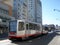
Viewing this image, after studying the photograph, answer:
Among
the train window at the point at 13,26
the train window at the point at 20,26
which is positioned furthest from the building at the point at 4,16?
the train window at the point at 13,26

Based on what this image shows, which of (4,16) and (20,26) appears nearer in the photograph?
(20,26)

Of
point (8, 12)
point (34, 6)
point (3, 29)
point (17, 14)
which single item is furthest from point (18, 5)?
point (34, 6)

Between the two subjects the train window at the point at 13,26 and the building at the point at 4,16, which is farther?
the building at the point at 4,16

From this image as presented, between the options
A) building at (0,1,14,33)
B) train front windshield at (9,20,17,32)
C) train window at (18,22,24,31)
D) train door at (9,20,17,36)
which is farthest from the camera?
building at (0,1,14,33)

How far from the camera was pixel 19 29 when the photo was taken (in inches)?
978

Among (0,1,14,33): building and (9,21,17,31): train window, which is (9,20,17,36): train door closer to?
(9,21,17,31): train window

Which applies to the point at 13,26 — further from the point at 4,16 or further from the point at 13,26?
the point at 4,16

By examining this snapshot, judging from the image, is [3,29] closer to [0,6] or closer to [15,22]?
[0,6]

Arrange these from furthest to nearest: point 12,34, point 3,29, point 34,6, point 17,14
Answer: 1. point 34,6
2. point 17,14
3. point 3,29
4. point 12,34

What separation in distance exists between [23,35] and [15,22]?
2.50 metres

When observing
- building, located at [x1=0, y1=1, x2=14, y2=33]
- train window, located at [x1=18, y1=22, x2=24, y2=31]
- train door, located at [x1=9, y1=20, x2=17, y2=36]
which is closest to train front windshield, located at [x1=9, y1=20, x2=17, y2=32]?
train door, located at [x1=9, y1=20, x2=17, y2=36]

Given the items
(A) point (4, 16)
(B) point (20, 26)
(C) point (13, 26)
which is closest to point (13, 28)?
(C) point (13, 26)

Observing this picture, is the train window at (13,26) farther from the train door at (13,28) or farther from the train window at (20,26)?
the train window at (20,26)

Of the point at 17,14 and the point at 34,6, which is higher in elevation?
the point at 34,6
